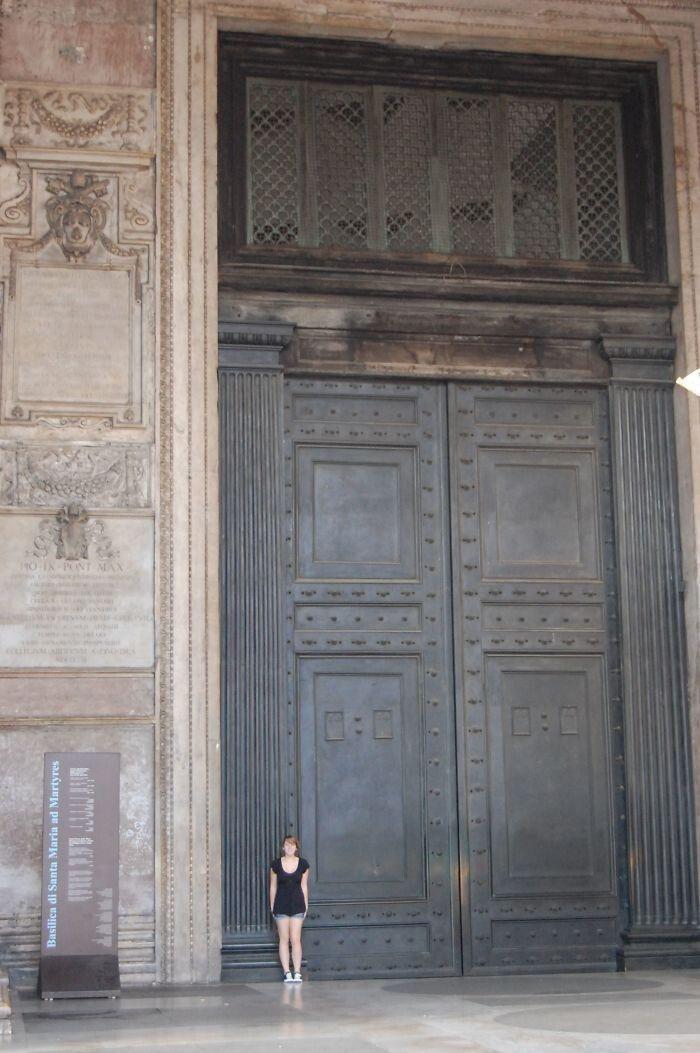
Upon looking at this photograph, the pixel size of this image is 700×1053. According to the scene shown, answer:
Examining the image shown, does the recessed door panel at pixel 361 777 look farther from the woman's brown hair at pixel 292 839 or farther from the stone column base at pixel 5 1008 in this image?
the stone column base at pixel 5 1008

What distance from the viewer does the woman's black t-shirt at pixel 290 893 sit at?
11359 millimetres

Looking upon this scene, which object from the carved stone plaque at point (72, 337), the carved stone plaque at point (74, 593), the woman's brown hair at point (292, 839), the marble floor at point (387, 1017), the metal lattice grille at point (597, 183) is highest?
the metal lattice grille at point (597, 183)

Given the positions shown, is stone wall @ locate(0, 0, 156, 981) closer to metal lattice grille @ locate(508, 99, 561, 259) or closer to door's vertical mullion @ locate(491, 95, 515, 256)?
door's vertical mullion @ locate(491, 95, 515, 256)

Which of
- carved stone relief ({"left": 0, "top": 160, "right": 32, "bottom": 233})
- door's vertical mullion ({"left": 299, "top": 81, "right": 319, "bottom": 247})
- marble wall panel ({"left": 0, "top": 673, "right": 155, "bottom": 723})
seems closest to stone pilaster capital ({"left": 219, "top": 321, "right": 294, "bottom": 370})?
door's vertical mullion ({"left": 299, "top": 81, "right": 319, "bottom": 247})

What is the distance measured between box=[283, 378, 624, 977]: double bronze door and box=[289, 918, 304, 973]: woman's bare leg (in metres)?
0.47

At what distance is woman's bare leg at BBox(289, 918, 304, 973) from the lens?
37.1 feet

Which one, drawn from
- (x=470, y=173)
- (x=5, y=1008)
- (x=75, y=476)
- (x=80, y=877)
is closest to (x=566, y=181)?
(x=470, y=173)

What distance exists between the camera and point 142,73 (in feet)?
41.2

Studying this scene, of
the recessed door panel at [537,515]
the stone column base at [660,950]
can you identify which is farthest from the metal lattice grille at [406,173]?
the stone column base at [660,950]

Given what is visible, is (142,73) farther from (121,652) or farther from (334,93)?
(121,652)

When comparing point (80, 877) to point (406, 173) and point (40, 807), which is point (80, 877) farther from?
point (406, 173)

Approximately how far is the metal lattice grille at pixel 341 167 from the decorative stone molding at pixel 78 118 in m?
1.47

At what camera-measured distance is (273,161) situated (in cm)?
1296

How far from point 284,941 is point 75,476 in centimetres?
378
